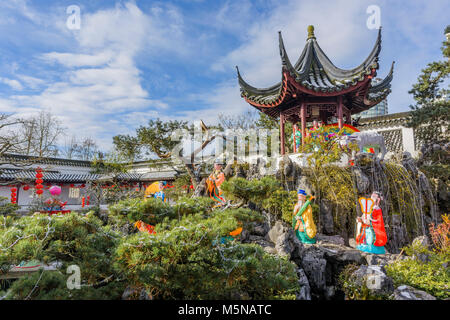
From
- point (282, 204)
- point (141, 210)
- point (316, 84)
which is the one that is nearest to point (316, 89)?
point (316, 84)

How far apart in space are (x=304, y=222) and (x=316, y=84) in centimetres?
699

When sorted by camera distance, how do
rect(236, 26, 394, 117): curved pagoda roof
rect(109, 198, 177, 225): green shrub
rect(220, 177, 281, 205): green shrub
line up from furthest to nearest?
rect(236, 26, 394, 117): curved pagoda roof < rect(220, 177, 281, 205): green shrub < rect(109, 198, 177, 225): green shrub

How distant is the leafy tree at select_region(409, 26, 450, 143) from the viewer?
41.7 feet

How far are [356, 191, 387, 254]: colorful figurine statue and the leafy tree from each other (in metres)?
9.86

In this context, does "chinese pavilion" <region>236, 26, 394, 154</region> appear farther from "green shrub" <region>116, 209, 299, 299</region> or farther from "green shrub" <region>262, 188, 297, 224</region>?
"green shrub" <region>116, 209, 299, 299</region>

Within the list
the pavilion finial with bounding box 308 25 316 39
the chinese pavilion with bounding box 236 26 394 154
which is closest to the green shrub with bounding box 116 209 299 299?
the chinese pavilion with bounding box 236 26 394 154

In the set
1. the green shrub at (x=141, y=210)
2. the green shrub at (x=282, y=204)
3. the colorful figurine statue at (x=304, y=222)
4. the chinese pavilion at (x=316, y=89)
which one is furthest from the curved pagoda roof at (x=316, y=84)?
the green shrub at (x=141, y=210)

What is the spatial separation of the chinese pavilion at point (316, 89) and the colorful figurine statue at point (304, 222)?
15.9 ft

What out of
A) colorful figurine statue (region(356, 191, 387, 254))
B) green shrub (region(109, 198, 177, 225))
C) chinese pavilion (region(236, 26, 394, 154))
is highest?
chinese pavilion (region(236, 26, 394, 154))

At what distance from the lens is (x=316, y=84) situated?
11148mm

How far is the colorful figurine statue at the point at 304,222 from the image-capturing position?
6.23 meters

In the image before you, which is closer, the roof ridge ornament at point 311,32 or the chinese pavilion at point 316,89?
the chinese pavilion at point 316,89

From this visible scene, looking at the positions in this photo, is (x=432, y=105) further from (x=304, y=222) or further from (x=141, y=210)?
(x=141, y=210)

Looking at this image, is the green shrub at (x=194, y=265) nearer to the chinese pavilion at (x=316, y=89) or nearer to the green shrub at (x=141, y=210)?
the green shrub at (x=141, y=210)
